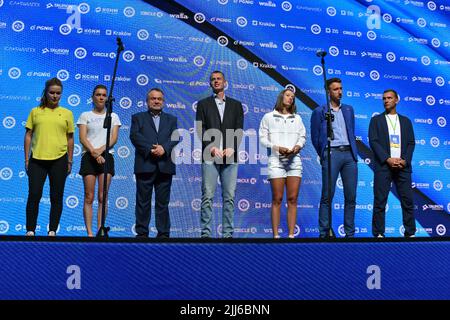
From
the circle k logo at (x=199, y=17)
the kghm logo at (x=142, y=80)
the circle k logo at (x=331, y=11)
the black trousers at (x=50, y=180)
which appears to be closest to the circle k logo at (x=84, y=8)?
the kghm logo at (x=142, y=80)

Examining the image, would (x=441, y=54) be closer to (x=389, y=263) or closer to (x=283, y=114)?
(x=283, y=114)

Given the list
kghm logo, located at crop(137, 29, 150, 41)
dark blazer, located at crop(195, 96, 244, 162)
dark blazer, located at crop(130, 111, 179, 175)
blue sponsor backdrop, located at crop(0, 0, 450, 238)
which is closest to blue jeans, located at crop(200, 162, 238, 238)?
dark blazer, located at crop(195, 96, 244, 162)

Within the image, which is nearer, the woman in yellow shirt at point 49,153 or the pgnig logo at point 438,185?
the woman in yellow shirt at point 49,153

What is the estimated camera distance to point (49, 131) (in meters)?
4.12

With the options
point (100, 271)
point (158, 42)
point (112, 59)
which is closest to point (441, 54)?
point (158, 42)

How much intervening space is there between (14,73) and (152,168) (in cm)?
185

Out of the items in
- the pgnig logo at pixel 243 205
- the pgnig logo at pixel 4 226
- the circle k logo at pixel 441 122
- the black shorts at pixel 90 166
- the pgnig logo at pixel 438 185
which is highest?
the circle k logo at pixel 441 122

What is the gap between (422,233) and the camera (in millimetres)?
6117

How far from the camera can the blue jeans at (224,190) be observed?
419cm

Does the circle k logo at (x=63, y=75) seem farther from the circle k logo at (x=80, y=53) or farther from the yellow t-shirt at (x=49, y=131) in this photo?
the yellow t-shirt at (x=49, y=131)

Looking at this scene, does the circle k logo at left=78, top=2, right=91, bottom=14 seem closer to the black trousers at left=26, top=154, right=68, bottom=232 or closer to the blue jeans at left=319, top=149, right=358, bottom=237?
the black trousers at left=26, top=154, right=68, bottom=232

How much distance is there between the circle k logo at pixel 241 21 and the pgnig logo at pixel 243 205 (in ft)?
5.92

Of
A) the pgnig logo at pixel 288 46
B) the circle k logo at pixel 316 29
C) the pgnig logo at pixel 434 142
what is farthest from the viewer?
the pgnig logo at pixel 434 142
